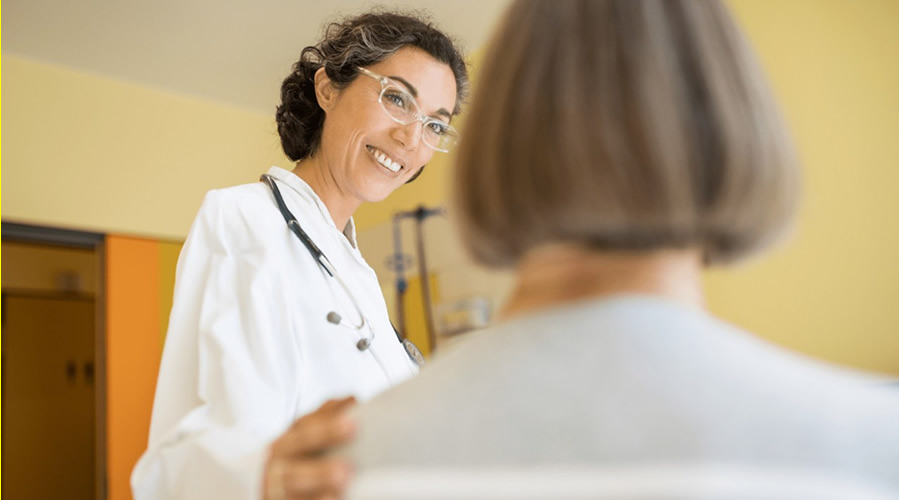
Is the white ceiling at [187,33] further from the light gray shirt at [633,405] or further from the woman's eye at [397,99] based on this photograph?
the light gray shirt at [633,405]

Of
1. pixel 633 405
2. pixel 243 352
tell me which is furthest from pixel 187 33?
pixel 633 405

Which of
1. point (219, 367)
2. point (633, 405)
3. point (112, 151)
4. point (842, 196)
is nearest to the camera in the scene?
point (633, 405)

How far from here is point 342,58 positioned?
1.60 metres

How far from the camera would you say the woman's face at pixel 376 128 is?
154 centimetres

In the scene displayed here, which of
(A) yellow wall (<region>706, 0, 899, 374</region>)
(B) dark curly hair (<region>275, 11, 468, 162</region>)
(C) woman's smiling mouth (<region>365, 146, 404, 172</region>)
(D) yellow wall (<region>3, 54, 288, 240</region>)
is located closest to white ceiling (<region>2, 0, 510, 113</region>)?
(D) yellow wall (<region>3, 54, 288, 240</region>)

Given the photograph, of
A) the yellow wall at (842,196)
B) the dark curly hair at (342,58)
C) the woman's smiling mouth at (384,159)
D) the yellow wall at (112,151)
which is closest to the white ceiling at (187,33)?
the yellow wall at (112,151)

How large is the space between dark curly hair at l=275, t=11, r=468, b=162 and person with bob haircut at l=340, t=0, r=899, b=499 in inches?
42.9

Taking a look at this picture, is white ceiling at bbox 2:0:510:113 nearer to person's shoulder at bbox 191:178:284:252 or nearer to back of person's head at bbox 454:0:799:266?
person's shoulder at bbox 191:178:284:252

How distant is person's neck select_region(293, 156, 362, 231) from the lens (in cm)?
154

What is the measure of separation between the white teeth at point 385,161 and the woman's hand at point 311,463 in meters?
0.95

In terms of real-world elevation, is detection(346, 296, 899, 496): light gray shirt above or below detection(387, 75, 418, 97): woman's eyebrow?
below

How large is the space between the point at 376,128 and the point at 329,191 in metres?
0.14

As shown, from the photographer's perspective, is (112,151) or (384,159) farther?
(112,151)

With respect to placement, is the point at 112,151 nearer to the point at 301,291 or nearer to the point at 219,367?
the point at 301,291
